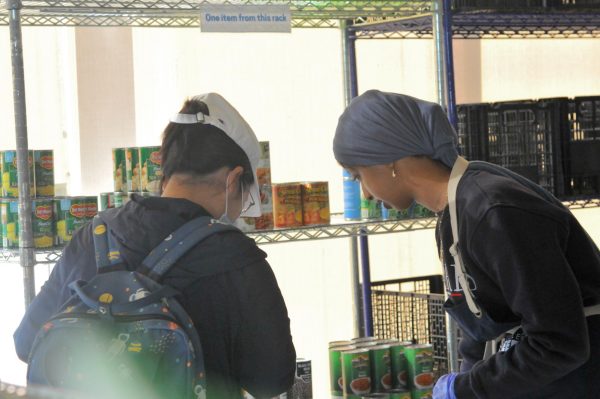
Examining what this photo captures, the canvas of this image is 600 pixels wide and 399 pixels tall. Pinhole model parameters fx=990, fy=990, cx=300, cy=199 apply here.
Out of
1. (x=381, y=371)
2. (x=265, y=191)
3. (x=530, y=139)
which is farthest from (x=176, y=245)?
(x=530, y=139)

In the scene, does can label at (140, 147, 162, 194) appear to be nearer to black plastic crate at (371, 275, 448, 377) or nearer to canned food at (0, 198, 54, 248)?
canned food at (0, 198, 54, 248)

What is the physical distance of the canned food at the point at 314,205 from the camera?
10.3 feet

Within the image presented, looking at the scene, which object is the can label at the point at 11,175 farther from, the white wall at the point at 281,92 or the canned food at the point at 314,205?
the white wall at the point at 281,92

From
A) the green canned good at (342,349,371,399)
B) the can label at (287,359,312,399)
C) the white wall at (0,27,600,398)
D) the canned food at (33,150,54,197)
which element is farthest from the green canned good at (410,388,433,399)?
the white wall at (0,27,600,398)

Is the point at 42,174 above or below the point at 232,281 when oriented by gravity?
above

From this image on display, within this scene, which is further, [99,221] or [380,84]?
[380,84]

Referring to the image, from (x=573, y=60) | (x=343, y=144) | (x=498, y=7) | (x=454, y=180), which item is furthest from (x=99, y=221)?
(x=573, y=60)

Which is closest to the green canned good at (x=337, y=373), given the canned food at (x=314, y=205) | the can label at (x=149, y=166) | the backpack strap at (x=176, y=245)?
the canned food at (x=314, y=205)

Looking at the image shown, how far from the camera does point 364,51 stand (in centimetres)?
480

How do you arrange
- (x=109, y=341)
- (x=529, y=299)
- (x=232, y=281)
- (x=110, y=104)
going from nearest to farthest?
(x=109, y=341)
(x=232, y=281)
(x=529, y=299)
(x=110, y=104)

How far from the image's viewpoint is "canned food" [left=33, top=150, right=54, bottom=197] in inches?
109

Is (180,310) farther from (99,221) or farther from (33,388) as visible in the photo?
(33,388)

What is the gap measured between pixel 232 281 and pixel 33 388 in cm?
103

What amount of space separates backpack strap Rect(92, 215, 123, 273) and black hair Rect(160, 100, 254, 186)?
19 centimetres
